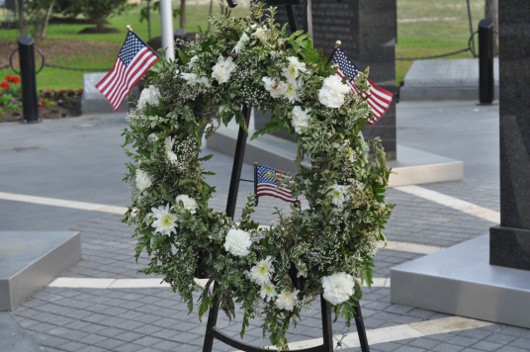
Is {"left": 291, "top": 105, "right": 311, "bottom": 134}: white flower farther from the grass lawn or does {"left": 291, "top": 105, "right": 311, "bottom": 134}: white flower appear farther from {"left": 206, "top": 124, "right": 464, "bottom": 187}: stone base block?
the grass lawn

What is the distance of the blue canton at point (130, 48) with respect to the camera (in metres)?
9.45

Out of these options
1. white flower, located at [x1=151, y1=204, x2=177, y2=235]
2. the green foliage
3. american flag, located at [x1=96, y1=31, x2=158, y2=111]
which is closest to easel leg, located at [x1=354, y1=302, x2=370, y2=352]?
white flower, located at [x1=151, y1=204, x2=177, y2=235]

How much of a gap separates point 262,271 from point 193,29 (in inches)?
950

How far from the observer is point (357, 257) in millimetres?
5020

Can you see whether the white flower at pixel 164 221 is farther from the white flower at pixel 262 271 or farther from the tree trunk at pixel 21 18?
the tree trunk at pixel 21 18

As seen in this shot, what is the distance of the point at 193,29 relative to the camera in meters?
28.8

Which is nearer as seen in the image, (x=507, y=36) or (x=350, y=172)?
(x=350, y=172)

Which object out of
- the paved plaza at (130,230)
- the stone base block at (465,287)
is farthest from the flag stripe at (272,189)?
the stone base block at (465,287)

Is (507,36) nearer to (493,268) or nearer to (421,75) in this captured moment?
(493,268)

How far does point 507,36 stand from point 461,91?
1049 cm

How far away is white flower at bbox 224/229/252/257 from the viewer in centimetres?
513

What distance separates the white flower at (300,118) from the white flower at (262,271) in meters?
0.61

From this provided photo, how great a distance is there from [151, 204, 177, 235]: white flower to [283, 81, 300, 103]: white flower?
2.60 feet

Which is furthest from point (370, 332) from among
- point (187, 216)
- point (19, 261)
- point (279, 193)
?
point (19, 261)
